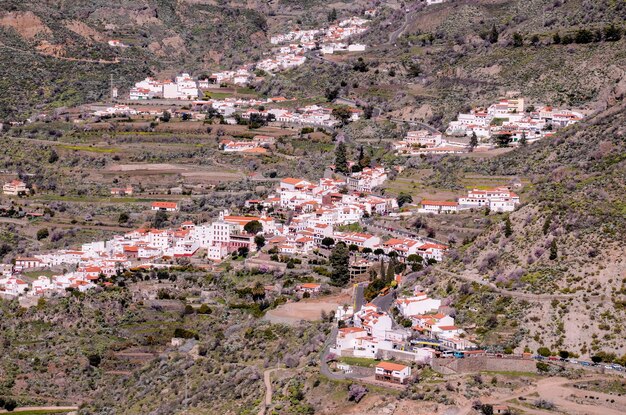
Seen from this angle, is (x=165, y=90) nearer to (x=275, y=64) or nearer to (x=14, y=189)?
(x=275, y=64)

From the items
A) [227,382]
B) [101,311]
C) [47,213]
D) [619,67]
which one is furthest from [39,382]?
[619,67]

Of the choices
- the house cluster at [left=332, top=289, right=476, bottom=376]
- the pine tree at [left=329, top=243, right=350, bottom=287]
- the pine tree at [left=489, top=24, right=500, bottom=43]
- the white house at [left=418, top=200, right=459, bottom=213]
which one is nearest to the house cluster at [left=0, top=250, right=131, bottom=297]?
the pine tree at [left=329, top=243, right=350, bottom=287]

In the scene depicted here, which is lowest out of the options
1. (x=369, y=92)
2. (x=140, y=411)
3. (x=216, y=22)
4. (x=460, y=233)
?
(x=140, y=411)

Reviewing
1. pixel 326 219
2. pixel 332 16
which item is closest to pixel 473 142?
pixel 326 219

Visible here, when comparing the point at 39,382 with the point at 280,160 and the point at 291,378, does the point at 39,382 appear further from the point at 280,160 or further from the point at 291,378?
the point at 280,160

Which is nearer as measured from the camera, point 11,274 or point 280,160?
point 11,274

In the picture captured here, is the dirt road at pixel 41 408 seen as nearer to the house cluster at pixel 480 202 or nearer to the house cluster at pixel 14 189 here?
the house cluster at pixel 480 202

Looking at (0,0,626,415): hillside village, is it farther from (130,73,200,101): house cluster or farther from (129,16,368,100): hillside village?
(129,16,368,100): hillside village
